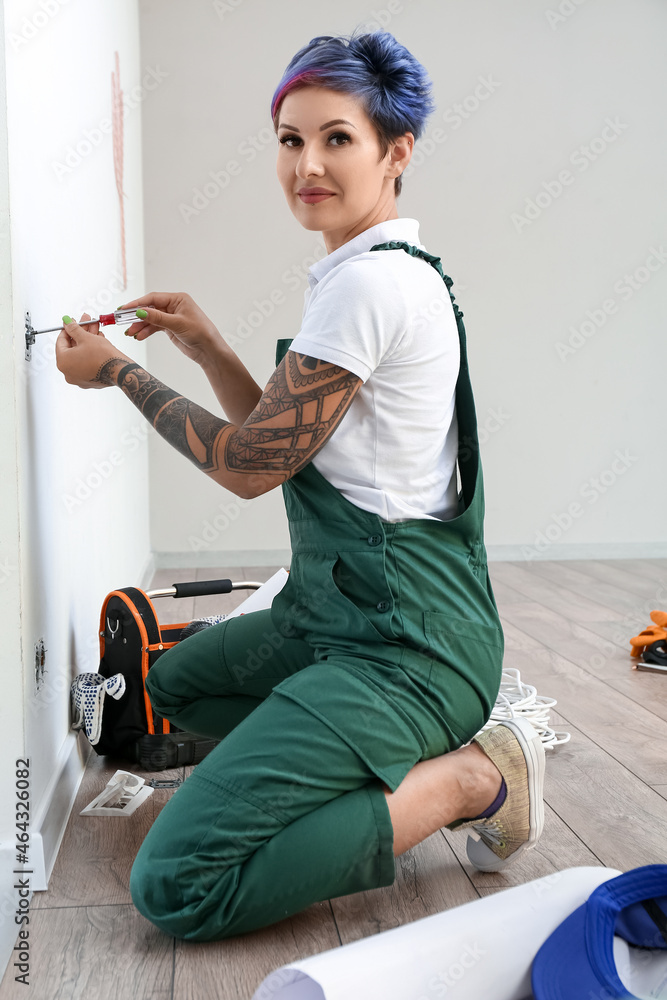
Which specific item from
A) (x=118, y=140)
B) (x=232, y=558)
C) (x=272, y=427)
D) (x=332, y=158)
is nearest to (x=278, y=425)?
(x=272, y=427)

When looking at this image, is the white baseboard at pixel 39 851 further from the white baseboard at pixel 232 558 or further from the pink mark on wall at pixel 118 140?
the white baseboard at pixel 232 558

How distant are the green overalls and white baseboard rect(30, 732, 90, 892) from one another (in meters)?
0.20

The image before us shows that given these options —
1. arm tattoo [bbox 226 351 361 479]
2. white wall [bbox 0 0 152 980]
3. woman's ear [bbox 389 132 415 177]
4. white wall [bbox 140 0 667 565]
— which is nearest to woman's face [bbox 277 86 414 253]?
woman's ear [bbox 389 132 415 177]

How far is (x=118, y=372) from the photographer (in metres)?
1.27

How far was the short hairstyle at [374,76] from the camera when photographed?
1229mm

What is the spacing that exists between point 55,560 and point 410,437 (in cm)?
64

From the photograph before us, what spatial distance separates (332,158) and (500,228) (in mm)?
3039

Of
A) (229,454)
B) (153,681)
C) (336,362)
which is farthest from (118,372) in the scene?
(153,681)

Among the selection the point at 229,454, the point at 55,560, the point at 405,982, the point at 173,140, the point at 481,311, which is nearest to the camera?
the point at 405,982

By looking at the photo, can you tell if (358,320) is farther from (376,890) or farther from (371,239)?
(376,890)

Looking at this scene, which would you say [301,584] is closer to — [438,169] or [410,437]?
[410,437]

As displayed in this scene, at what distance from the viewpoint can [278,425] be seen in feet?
3.77

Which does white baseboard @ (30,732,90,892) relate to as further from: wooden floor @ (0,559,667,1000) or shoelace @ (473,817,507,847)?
shoelace @ (473,817,507,847)

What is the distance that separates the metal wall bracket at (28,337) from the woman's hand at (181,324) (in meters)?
0.19
